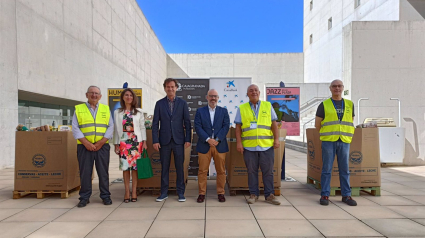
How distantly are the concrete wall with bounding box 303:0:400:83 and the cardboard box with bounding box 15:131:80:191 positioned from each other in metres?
14.9

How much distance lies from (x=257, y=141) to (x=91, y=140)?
2.35 meters

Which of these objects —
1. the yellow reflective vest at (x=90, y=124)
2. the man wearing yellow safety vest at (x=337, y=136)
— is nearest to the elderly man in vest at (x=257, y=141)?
the man wearing yellow safety vest at (x=337, y=136)

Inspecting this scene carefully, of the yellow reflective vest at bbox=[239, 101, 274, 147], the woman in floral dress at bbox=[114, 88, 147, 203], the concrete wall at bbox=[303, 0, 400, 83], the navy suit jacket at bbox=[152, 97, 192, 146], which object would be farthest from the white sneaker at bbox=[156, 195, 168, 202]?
the concrete wall at bbox=[303, 0, 400, 83]

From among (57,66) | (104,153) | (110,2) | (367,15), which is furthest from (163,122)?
(367,15)

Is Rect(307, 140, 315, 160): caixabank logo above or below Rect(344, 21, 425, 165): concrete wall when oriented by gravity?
below

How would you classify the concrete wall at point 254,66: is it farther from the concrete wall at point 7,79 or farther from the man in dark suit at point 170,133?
the man in dark suit at point 170,133

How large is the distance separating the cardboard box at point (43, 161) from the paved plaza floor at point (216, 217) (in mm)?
244

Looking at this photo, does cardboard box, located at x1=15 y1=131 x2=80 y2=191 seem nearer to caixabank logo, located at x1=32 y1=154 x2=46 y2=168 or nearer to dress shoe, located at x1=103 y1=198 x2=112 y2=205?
caixabank logo, located at x1=32 y1=154 x2=46 y2=168

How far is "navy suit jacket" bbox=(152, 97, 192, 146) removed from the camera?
3.97 metres

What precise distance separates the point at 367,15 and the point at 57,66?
16.3m

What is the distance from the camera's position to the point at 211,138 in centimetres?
396

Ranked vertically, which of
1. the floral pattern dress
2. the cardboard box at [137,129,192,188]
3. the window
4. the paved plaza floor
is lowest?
the paved plaza floor

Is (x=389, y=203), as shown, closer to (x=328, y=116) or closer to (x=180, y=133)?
(x=328, y=116)

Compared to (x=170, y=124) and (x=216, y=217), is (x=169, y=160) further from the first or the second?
(x=216, y=217)
